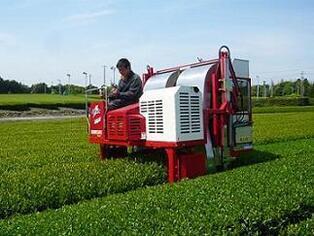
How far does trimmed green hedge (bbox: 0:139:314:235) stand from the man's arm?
10.7 feet

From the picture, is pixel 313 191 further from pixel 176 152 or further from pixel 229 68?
pixel 229 68

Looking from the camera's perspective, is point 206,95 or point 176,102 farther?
point 206,95

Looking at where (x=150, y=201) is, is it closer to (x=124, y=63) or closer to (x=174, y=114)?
(x=174, y=114)

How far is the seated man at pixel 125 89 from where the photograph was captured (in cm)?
1088

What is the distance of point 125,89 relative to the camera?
36.2ft

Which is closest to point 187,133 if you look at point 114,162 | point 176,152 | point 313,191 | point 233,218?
point 176,152

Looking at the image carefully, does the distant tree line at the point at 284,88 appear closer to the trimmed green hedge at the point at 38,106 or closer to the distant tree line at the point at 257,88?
the distant tree line at the point at 257,88

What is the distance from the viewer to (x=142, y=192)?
7.62 meters

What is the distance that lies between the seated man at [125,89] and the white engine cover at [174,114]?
2.62 ft

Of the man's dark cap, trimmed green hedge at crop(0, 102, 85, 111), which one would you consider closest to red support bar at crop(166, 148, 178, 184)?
the man's dark cap

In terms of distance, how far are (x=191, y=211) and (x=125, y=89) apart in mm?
5365

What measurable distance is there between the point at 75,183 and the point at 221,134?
3307 millimetres

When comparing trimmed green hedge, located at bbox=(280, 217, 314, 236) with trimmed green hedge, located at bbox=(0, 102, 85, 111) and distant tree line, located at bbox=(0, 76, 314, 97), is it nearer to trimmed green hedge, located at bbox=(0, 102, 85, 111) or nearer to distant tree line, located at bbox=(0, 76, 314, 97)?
trimmed green hedge, located at bbox=(0, 102, 85, 111)

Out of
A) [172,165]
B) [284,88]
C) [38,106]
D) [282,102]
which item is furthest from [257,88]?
[172,165]
